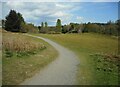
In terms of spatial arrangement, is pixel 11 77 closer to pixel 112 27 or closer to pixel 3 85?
pixel 3 85

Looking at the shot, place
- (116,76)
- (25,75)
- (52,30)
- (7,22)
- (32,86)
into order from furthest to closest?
(52,30), (7,22), (116,76), (25,75), (32,86)

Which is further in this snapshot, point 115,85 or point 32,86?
point 115,85

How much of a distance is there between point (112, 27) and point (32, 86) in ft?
261

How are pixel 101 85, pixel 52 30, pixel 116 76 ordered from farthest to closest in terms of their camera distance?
pixel 52 30 < pixel 116 76 < pixel 101 85

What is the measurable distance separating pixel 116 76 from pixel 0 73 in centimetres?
815

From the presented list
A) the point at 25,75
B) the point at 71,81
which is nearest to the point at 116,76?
the point at 71,81

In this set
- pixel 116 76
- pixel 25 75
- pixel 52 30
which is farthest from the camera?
pixel 52 30

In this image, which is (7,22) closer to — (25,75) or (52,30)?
(52,30)

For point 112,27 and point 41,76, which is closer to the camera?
point 41,76

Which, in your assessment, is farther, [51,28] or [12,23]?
[51,28]

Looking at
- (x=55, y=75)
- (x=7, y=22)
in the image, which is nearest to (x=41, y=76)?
(x=55, y=75)

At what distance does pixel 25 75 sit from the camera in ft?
48.5

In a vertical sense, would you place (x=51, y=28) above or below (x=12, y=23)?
below

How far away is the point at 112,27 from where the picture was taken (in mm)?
88375
